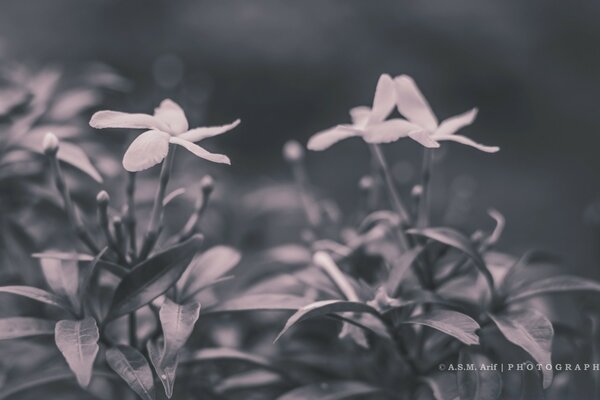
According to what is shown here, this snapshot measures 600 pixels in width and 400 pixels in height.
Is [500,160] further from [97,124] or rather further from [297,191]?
[97,124]

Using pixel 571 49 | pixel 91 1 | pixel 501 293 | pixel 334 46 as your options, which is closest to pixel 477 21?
pixel 571 49

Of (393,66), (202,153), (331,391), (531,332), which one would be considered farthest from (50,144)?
(393,66)

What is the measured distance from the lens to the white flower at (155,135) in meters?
0.69

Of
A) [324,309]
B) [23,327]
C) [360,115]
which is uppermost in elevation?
[360,115]

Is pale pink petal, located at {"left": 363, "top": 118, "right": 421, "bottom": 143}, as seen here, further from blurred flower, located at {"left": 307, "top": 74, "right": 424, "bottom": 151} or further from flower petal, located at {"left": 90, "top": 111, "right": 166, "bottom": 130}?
flower petal, located at {"left": 90, "top": 111, "right": 166, "bottom": 130}

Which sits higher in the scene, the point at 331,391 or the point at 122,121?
the point at 122,121

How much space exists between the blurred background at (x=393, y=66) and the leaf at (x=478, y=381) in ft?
4.90

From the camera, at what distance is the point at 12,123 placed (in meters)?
0.99

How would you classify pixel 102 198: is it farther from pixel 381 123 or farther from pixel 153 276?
pixel 381 123

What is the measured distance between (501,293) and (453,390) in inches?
5.4

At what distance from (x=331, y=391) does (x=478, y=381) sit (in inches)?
6.8

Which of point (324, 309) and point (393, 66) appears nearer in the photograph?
point (324, 309)

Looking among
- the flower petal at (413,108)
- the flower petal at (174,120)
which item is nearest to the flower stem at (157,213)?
the flower petal at (174,120)

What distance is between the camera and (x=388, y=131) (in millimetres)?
765
